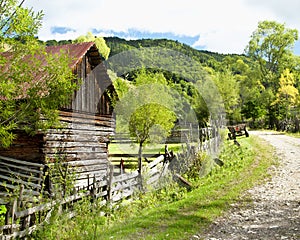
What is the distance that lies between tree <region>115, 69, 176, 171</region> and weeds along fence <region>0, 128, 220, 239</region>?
2739 mm

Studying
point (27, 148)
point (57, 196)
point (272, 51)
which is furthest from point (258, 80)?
point (57, 196)

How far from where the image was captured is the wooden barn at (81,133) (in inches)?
510

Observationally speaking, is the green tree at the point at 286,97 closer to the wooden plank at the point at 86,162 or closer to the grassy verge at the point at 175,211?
the grassy verge at the point at 175,211

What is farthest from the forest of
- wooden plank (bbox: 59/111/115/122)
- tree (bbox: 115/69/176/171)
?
wooden plank (bbox: 59/111/115/122)

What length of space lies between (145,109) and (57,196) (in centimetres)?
1121

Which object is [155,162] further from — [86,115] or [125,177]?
[86,115]

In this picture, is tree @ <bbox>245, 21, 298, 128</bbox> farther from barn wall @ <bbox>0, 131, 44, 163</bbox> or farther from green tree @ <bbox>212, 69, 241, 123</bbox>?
barn wall @ <bbox>0, 131, 44, 163</bbox>

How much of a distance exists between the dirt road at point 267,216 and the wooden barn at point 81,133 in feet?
20.6

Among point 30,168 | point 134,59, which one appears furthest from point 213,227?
point 134,59

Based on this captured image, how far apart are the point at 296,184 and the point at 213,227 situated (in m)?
5.29

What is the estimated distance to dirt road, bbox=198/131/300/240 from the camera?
6.96 meters

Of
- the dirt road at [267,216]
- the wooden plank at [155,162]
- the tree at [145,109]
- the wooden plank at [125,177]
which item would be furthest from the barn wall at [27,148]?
the dirt road at [267,216]

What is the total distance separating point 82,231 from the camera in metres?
6.84

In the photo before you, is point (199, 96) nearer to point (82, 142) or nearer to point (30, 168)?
point (82, 142)
